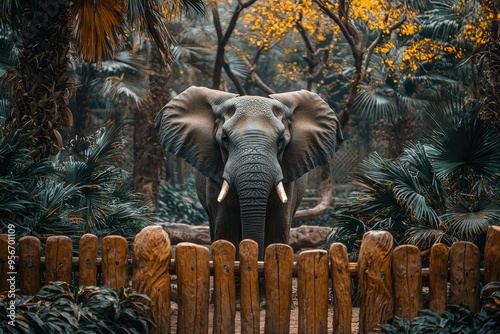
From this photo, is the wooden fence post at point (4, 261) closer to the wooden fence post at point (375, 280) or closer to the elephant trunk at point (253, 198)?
the elephant trunk at point (253, 198)

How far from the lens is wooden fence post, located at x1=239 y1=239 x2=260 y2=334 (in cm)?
689

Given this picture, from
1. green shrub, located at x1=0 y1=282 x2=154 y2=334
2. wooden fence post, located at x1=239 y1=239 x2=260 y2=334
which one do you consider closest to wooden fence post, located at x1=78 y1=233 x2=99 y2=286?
green shrub, located at x1=0 y1=282 x2=154 y2=334

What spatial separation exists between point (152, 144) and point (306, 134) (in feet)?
27.8

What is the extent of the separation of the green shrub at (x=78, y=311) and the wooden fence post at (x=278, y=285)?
978 millimetres

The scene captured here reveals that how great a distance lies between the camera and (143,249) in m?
6.94

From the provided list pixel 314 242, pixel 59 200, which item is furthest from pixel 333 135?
pixel 314 242

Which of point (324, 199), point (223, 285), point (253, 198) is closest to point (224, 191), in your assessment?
point (253, 198)

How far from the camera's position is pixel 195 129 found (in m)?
9.86

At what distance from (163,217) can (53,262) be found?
13.9m

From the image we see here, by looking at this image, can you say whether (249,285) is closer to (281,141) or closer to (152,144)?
(281,141)

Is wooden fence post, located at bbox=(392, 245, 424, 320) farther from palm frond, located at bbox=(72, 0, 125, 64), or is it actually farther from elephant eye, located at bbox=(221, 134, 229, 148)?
palm frond, located at bbox=(72, 0, 125, 64)

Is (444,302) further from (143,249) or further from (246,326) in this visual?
(143,249)

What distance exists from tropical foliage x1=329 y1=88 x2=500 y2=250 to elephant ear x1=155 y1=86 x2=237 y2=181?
187cm

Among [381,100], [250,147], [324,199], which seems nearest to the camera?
[250,147]
